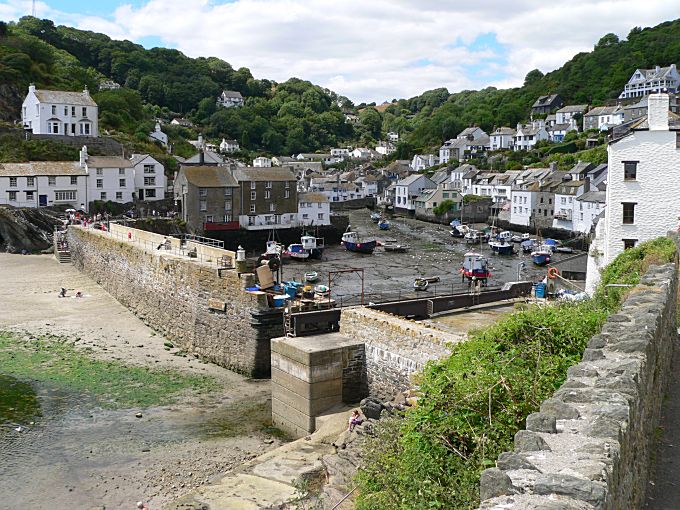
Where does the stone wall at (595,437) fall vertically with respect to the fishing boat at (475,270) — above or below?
above

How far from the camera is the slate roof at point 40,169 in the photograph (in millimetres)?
57400

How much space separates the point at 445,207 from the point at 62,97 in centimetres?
4827

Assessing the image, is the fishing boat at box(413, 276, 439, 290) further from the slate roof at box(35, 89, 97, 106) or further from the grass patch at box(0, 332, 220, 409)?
the slate roof at box(35, 89, 97, 106)

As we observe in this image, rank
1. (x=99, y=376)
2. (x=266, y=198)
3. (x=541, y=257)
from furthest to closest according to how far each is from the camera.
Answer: (x=266, y=198) → (x=541, y=257) → (x=99, y=376)

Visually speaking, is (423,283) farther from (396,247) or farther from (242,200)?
(242,200)

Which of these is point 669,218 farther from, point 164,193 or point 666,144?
point 164,193

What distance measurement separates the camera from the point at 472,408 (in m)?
7.93

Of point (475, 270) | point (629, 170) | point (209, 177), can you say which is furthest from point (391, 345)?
point (209, 177)

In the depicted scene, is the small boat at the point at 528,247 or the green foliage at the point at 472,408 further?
the small boat at the point at 528,247

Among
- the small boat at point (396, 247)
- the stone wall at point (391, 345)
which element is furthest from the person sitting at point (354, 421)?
the small boat at point (396, 247)

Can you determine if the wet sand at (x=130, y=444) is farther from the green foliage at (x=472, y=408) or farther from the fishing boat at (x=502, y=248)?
the fishing boat at (x=502, y=248)

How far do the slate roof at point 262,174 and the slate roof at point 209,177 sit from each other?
96 centimetres

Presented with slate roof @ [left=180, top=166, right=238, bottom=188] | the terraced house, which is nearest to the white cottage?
slate roof @ [left=180, top=166, right=238, bottom=188]

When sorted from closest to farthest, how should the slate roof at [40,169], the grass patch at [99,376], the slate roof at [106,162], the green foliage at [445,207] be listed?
1. the grass patch at [99,376]
2. the slate roof at [40,169]
3. the slate roof at [106,162]
4. the green foliage at [445,207]
